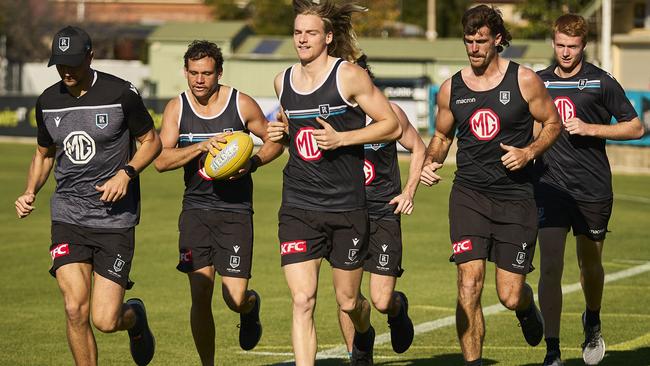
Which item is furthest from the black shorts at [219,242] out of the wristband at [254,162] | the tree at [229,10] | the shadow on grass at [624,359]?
the tree at [229,10]

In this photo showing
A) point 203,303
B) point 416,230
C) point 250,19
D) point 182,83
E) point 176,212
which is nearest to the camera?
point 203,303

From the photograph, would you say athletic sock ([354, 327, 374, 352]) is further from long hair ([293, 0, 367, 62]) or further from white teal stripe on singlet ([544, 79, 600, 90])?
white teal stripe on singlet ([544, 79, 600, 90])

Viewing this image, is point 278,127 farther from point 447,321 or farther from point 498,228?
point 447,321

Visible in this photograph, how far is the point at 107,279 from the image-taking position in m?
9.07

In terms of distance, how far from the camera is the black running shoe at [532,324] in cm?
1041

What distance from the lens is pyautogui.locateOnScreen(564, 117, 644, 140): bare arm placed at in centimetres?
1016

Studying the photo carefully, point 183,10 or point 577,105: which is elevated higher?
point 183,10

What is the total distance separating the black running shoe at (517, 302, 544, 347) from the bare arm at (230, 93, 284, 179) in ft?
7.35

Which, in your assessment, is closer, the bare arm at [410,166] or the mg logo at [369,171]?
the bare arm at [410,166]

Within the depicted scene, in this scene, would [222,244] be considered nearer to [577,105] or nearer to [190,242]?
[190,242]

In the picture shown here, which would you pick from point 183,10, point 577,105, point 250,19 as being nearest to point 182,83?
point 250,19

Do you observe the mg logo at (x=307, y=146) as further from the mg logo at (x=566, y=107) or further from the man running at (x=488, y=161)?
the mg logo at (x=566, y=107)

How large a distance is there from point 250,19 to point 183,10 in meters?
15.0

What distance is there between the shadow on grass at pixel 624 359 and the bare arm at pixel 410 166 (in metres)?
1.87
